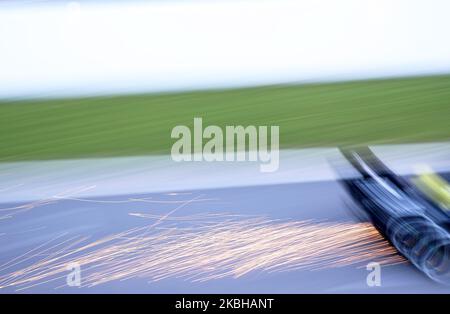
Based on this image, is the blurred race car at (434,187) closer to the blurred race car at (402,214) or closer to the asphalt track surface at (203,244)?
the blurred race car at (402,214)

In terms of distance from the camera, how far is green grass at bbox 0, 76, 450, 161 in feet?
7.41

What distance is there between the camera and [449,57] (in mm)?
2205

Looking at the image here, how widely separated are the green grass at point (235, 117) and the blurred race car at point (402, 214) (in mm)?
122

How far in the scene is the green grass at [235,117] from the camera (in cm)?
226

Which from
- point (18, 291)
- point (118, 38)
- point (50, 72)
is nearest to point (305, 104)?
point (118, 38)

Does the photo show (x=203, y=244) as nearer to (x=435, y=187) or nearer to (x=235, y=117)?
(x=235, y=117)

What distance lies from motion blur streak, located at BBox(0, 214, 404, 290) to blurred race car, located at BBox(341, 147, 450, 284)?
0.05m

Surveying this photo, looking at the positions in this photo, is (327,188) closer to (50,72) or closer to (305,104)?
(305,104)

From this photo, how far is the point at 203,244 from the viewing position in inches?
90.2

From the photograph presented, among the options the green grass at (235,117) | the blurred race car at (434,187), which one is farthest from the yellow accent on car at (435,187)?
the green grass at (235,117)

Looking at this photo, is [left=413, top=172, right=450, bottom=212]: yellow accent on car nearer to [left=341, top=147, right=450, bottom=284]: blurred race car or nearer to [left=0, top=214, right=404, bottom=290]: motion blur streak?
[left=341, top=147, right=450, bottom=284]: blurred race car

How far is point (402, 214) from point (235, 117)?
2.21ft

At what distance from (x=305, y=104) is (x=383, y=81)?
0.28 metres

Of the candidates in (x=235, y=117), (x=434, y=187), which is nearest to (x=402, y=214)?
(x=434, y=187)
